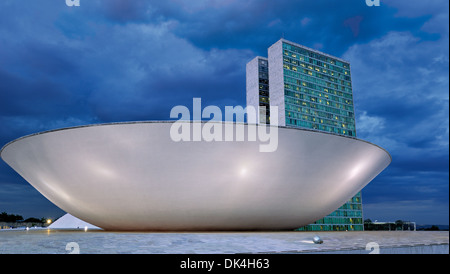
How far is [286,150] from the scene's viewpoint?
416 inches

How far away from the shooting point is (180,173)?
10266 mm

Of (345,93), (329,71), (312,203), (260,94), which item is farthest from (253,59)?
(312,203)

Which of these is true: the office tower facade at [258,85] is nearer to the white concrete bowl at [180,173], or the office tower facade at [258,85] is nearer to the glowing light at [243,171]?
the white concrete bowl at [180,173]

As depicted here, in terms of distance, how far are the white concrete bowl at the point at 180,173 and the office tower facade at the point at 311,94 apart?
53.3 m

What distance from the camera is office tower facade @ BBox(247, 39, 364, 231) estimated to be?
6575 centimetres

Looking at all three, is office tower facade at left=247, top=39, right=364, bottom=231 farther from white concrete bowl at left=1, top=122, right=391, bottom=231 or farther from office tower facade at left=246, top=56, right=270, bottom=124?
white concrete bowl at left=1, top=122, right=391, bottom=231

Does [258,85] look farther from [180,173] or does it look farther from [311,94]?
[180,173]

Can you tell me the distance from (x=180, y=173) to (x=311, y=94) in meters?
62.8

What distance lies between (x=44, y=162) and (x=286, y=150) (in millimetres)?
7563

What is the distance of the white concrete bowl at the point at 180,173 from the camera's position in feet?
33.0

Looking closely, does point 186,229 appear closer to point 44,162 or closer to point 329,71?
point 44,162
